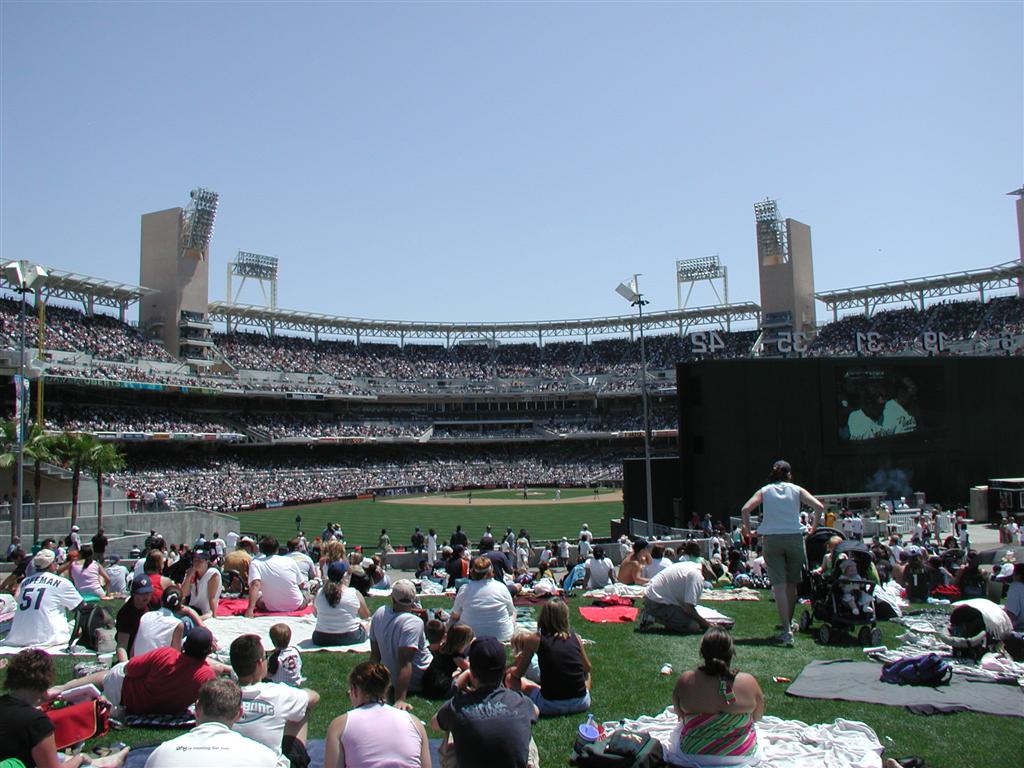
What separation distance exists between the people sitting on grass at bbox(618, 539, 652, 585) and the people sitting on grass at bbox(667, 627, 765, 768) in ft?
28.1

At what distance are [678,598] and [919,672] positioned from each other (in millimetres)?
3040

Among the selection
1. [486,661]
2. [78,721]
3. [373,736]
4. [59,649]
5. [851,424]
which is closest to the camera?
[373,736]

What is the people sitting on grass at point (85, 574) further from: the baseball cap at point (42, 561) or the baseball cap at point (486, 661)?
the baseball cap at point (486, 661)

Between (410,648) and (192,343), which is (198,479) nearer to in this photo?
(192,343)

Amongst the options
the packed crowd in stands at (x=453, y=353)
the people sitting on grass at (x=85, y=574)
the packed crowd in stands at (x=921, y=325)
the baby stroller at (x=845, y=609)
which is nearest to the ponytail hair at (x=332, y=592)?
the people sitting on grass at (x=85, y=574)

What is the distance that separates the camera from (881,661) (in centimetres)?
811

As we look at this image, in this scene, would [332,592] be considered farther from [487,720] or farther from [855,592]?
[855,592]

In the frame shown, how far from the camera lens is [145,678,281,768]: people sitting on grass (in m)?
3.76

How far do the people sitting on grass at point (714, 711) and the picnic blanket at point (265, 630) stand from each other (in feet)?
15.5

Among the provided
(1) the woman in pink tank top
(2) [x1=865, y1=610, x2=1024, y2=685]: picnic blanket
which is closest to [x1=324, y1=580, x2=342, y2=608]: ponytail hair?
Result: (1) the woman in pink tank top

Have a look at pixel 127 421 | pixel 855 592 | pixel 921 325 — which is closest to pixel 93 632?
pixel 855 592

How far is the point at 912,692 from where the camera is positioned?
271 inches

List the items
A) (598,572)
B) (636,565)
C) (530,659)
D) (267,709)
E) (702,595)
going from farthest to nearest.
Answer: (598,572) → (636,565) → (702,595) → (530,659) → (267,709)

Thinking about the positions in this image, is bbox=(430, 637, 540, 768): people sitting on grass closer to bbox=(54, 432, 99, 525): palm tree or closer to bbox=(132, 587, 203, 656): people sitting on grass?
bbox=(132, 587, 203, 656): people sitting on grass
